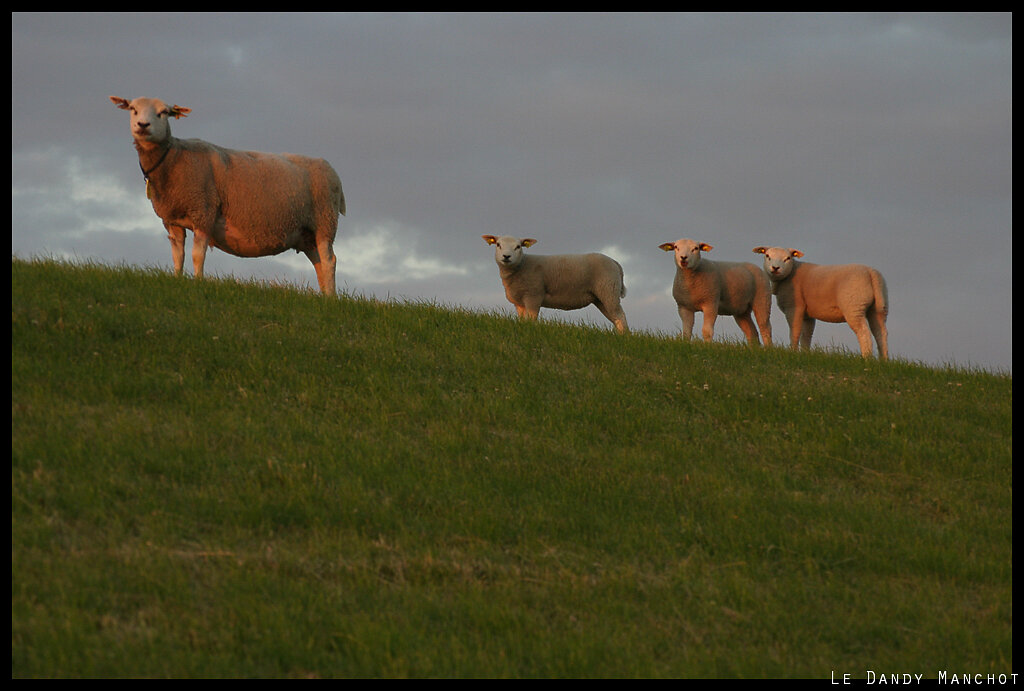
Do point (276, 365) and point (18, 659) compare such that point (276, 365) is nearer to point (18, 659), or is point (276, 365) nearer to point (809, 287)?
point (18, 659)

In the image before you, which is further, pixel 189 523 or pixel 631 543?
pixel 631 543

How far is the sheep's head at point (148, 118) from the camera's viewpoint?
52.7ft

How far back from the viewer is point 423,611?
280 inches

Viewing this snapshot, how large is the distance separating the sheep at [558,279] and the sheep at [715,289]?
1.23 metres

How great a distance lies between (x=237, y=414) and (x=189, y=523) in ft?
7.67

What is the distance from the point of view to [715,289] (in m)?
21.7

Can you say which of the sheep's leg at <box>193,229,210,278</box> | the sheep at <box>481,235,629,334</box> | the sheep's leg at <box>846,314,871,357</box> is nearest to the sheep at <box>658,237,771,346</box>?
the sheep at <box>481,235,629,334</box>

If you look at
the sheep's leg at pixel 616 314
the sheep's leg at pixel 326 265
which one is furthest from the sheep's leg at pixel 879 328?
the sheep's leg at pixel 326 265

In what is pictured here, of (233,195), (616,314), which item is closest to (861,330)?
(616,314)

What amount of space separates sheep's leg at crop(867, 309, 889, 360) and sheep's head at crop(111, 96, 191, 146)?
14175 millimetres

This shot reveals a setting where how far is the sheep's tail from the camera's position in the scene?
2172 cm

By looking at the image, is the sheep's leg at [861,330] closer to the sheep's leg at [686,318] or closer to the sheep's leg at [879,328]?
the sheep's leg at [879,328]

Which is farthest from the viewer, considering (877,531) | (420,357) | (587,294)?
(587,294)
